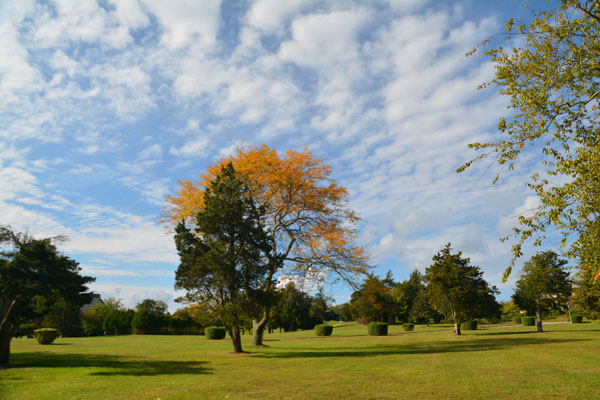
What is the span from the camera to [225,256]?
21438 mm

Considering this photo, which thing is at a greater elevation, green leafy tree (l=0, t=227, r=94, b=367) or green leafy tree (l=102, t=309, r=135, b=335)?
green leafy tree (l=0, t=227, r=94, b=367)

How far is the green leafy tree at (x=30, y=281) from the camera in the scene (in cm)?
1647

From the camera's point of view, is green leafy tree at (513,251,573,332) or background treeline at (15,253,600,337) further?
green leafy tree at (513,251,573,332)

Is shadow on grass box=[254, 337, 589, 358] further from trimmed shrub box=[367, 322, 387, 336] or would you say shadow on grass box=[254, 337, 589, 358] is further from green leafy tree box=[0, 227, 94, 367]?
trimmed shrub box=[367, 322, 387, 336]

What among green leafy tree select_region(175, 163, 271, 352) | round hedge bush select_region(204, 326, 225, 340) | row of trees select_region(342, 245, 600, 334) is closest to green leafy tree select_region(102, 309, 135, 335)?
round hedge bush select_region(204, 326, 225, 340)

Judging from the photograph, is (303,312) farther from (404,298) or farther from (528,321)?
(528,321)

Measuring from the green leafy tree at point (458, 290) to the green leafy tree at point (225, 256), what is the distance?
73.8ft

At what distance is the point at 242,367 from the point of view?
53.5 feet

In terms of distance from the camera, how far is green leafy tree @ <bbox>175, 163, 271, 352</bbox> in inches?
836

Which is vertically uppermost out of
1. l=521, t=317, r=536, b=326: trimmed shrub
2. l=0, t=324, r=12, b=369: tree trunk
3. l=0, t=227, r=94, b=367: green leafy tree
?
l=0, t=227, r=94, b=367: green leafy tree

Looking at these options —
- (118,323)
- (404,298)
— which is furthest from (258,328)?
(404,298)

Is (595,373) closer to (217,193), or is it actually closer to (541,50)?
(541,50)

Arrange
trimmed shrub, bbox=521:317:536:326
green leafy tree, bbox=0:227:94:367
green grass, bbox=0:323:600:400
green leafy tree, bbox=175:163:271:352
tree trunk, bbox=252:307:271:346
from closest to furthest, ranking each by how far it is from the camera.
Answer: green grass, bbox=0:323:600:400, green leafy tree, bbox=0:227:94:367, green leafy tree, bbox=175:163:271:352, tree trunk, bbox=252:307:271:346, trimmed shrub, bbox=521:317:536:326

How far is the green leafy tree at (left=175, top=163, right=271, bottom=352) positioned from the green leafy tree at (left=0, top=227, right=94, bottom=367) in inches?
214
